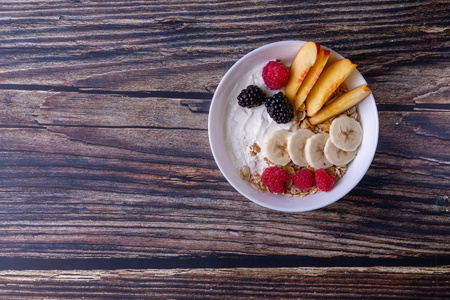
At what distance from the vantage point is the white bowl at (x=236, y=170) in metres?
0.92

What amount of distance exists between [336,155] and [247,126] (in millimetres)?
287

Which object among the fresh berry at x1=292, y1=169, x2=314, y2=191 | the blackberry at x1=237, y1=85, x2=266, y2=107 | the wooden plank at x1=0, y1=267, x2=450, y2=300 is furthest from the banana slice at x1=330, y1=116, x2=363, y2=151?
the wooden plank at x1=0, y1=267, x2=450, y2=300

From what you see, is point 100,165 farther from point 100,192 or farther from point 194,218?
point 194,218

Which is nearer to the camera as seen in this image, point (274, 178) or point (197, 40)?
point (274, 178)

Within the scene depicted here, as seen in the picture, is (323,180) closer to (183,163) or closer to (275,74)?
(275,74)

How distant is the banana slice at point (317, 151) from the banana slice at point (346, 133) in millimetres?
35

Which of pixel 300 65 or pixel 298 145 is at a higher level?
pixel 300 65

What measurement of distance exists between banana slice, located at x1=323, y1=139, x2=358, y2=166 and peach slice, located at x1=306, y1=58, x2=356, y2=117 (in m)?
0.11

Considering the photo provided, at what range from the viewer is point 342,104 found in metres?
0.92

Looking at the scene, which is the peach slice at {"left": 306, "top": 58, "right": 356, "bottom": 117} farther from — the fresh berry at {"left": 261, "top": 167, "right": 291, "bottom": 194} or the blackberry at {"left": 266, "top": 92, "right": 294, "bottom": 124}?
the fresh berry at {"left": 261, "top": 167, "right": 291, "bottom": 194}

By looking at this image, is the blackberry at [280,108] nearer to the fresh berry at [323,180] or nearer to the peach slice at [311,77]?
the peach slice at [311,77]

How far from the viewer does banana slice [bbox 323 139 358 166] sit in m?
0.94

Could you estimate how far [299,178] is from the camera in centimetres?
A: 94

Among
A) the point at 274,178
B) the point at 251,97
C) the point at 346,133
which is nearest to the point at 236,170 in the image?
the point at 274,178
